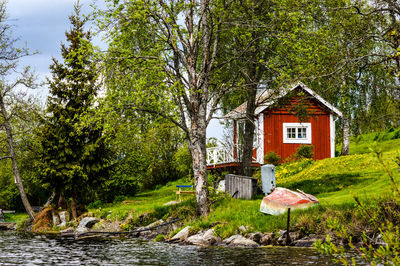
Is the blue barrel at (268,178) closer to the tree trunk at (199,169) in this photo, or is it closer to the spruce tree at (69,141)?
the tree trunk at (199,169)

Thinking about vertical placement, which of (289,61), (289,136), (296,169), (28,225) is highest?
(289,61)

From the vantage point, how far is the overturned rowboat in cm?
1656

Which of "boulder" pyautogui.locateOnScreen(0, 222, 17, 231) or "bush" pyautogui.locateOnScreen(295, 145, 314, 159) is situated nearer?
"boulder" pyautogui.locateOnScreen(0, 222, 17, 231)

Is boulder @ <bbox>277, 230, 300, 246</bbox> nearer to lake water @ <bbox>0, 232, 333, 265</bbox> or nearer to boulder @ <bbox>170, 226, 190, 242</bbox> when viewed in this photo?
lake water @ <bbox>0, 232, 333, 265</bbox>

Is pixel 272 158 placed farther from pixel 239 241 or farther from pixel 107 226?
pixel 239 241

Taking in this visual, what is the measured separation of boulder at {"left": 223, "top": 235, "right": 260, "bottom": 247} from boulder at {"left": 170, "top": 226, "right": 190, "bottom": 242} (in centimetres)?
211

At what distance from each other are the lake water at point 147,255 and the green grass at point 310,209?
1.59 meters

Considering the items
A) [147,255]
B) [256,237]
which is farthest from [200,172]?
[147,255]

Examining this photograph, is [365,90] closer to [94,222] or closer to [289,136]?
[289,136]

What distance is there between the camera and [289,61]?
68.7 ft

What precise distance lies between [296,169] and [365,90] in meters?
10.4

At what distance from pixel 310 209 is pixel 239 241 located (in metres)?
2.74

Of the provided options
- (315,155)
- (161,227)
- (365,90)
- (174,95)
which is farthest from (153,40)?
(365,90)

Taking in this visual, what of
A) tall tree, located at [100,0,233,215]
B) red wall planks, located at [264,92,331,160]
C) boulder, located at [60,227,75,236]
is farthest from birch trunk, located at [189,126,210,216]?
red wall planks, located at [264,92,331,160]
